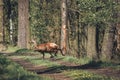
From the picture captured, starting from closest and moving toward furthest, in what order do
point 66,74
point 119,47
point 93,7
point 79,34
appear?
point 66,74, point 93,7, point 119,47, point 79,34

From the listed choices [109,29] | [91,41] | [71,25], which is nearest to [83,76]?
[109,29]

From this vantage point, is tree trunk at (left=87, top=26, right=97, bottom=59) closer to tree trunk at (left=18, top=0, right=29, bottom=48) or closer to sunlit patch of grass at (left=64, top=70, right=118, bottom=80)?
tree trunk at (left=18, top=0, right=29, bottom=48)

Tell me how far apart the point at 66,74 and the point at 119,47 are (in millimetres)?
21668

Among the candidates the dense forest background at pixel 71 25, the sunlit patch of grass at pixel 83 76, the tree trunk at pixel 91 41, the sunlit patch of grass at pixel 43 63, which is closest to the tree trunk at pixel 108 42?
the dense forest background at pixel 71 25

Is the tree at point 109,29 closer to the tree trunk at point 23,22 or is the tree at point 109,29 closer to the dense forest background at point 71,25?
the dense forest background at point 71,25

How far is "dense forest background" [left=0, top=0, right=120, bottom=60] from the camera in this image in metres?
25.7

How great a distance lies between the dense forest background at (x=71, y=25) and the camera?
25.7 metres

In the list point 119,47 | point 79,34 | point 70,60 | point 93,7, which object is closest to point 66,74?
point 70,60

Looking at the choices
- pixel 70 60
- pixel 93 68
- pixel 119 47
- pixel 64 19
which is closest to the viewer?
pixel 93 68

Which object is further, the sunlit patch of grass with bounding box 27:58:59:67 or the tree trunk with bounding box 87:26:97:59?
the tree trunk with bounding box 87:26:97:59

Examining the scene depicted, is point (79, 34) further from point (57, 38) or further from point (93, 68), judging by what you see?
point (93, 68)

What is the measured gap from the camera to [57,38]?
45875mm

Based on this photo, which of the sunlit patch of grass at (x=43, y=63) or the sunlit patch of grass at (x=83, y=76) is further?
the sunlit patch of grass at (x=43, y=63)

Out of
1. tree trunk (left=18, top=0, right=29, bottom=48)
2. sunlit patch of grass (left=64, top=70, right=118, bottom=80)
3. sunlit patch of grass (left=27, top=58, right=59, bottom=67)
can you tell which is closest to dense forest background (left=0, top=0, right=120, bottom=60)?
tree trunk (left=18, top=0, right=29, bottom=48)
